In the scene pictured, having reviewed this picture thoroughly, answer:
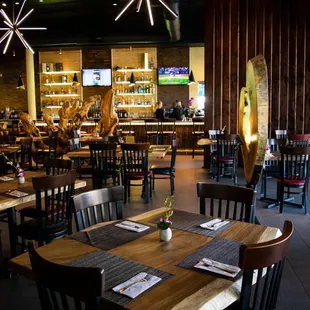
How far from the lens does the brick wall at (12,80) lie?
1486cm

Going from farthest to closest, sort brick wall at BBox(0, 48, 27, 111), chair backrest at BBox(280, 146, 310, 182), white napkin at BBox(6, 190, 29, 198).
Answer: brick wall at BBox(0, 48, 27, 111) < chair backrest at BBox(280, 146, 310, 182) < white napkin at BBox(6, 190, 29, 198)

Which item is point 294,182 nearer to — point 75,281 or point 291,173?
point 291,173

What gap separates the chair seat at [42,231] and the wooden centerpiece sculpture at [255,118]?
69.0 inches

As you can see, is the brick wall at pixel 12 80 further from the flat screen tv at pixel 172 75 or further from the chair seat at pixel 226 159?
the chair seat at pixel 226 159

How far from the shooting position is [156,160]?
10016 millimetres

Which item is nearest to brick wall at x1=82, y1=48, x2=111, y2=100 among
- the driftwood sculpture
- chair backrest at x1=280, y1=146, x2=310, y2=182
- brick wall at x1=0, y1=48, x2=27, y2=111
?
brick wall at x1=0, y1=48, x2=27, y2=111

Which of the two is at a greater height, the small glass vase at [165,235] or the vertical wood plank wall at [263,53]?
→ the vertical wood plank wall at [263,53]

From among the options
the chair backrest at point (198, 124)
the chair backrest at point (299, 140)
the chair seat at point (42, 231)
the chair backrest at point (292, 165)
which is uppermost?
the chair backrest at point (198, 124)

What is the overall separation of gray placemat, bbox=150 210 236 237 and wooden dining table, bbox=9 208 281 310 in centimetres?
4

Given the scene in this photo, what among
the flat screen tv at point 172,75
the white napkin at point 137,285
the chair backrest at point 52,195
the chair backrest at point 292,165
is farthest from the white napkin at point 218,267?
the flat screen tv at point 172,75

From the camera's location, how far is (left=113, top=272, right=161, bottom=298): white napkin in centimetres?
154

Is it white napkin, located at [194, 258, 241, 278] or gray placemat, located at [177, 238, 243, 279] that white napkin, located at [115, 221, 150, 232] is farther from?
white napkin, located at [194, 258, 241, 278]

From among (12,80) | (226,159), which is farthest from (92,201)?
(12,80)

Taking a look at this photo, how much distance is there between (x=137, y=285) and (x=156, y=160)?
8.42 metres
